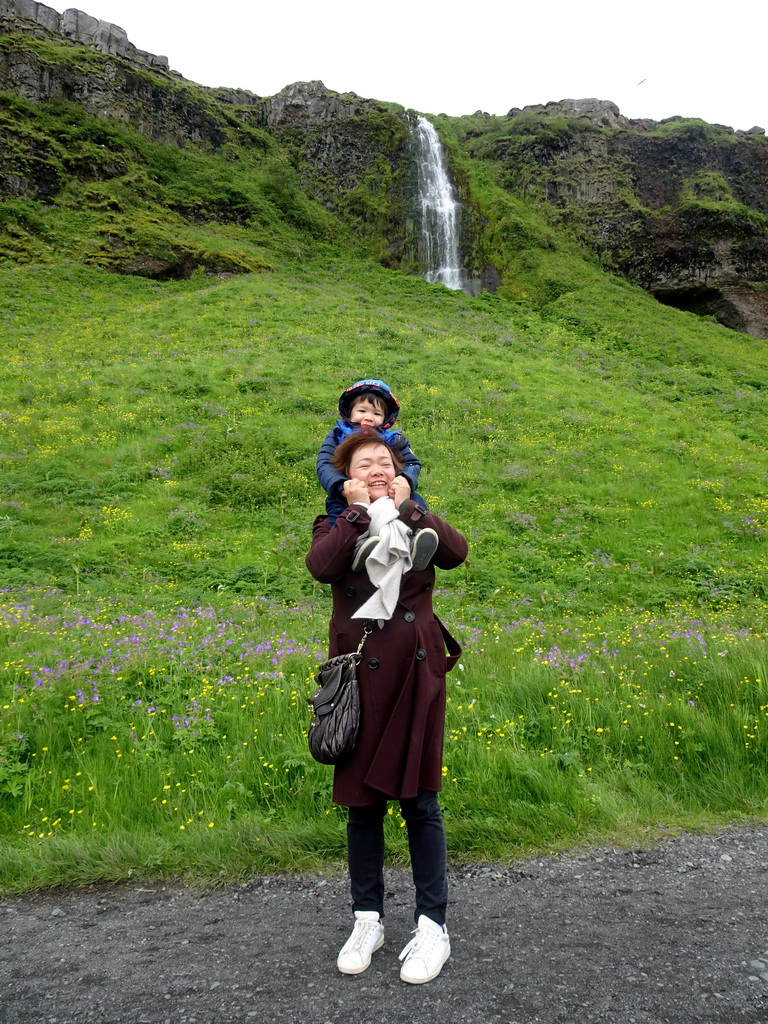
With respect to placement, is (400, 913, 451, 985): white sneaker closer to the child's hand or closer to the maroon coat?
the maroon coat

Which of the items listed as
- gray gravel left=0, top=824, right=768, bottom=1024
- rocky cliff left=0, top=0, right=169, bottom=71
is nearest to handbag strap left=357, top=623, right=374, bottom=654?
gray gravel left=0, top=824, right=768, bottom=1024

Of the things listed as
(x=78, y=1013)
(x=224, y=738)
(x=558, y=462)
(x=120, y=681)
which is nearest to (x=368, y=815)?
(x=78, y=1013)

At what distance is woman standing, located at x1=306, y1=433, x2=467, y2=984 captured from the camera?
2.50m

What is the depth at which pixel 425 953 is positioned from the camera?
7.81 feet

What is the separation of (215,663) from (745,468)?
14424 millimetres

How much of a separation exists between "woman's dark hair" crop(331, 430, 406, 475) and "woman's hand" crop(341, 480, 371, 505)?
0.63 ft

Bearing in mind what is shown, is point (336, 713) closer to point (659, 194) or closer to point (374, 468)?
point (374, 468)

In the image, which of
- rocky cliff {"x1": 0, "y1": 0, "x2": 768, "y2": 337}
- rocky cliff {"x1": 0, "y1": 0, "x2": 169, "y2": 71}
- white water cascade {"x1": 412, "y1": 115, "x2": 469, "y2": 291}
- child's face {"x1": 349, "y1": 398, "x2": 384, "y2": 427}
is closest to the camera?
child's face {"x1": 349, "y1": 398, "x2": 384, "y2": 427}

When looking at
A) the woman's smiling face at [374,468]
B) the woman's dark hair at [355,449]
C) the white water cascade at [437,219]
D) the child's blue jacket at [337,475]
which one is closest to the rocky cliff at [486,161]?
the white water cascade at [437,219]

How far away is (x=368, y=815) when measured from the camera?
261 centimetres

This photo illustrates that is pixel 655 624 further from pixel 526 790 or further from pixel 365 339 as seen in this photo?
pixel 365 339

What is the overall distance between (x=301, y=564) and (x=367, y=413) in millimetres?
6952

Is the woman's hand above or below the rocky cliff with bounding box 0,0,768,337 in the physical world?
below

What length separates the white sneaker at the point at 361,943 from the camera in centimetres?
239
